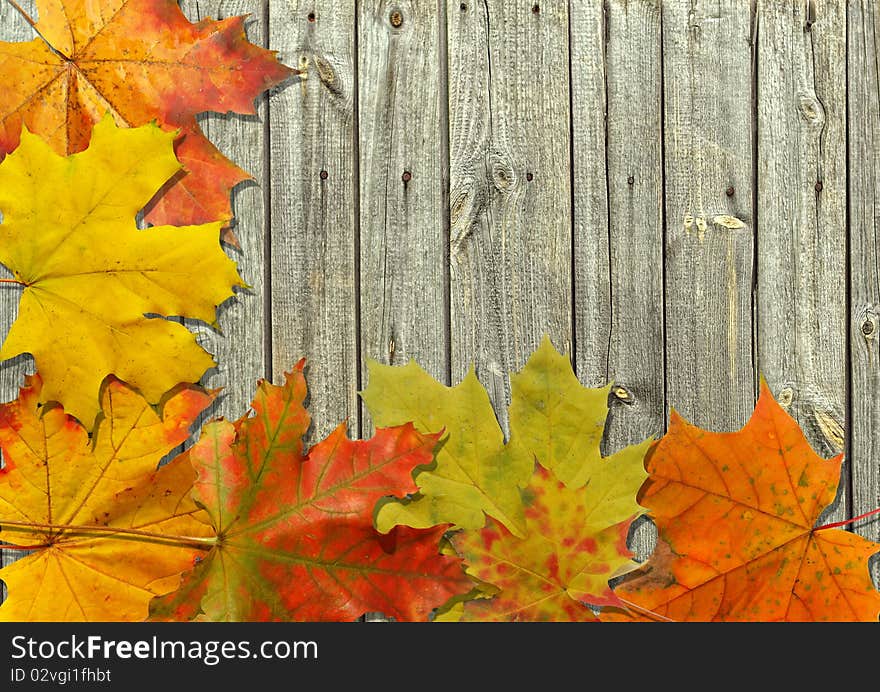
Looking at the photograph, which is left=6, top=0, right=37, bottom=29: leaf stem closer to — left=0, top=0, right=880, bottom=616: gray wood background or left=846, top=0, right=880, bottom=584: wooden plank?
left=0, top=0, right=880, bottom=616: gray wood background

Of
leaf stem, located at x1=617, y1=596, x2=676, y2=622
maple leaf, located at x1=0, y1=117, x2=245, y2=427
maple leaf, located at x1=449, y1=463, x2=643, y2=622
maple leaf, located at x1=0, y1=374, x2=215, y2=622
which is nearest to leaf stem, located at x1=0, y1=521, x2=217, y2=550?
maple leaf, located at x1=0, y1=374, x2=215, y2=622

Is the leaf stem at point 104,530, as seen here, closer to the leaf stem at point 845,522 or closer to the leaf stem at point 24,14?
the leaf stem at point 24,14

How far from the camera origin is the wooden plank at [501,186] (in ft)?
4.33

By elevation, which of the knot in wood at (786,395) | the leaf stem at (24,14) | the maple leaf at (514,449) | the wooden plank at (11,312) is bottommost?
the maple leaf at (514,449)

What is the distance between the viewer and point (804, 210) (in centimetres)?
133

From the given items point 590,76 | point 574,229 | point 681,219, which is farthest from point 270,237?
point 681,219

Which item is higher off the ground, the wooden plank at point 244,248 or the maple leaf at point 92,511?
the wooden plank at point 244,248

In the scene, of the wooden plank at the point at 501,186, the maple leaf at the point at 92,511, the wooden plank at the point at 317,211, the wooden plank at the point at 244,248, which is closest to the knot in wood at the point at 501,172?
the wooden plank at the point at 501,186

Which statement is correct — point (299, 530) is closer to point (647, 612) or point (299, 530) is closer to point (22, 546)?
point (22, 546)

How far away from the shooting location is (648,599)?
1.26 meters

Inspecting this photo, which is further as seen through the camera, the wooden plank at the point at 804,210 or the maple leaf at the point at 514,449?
the wooden plank at the point at 804,210

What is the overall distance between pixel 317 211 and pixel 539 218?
0.43m

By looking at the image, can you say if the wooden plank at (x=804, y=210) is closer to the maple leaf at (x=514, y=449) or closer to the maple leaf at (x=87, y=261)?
the maple leaf at (x=514, y=449)

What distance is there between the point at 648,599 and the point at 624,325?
51 cm
